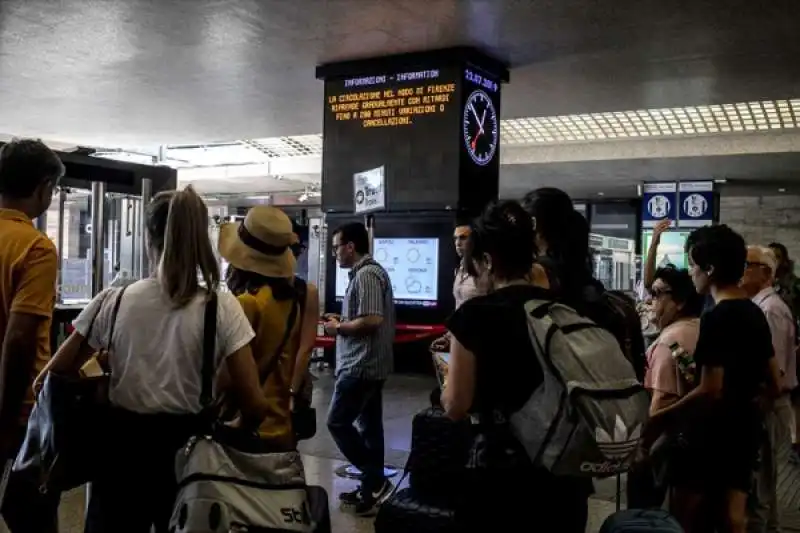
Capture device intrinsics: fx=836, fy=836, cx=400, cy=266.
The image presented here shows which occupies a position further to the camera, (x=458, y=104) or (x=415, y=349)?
(x=415, y=349)

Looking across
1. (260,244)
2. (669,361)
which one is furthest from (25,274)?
(669,361)

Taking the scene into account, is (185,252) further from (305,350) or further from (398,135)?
(398,135)

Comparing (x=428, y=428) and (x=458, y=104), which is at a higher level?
(x=458, y=104)

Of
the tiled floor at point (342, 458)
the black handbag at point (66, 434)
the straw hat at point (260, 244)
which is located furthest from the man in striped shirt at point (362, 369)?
the black handbag at point (66, 434)

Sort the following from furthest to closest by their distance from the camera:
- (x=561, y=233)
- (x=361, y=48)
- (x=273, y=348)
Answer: (x=361, y=48), (x=561, y=233), (x=273, y=348)

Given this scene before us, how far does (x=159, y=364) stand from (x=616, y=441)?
120cm

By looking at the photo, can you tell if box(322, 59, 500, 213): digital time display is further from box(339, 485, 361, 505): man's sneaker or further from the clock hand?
box(339, 485, 361, 505): man's sneaker

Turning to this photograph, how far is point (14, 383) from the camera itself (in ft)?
7.58

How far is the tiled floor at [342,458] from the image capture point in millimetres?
4617

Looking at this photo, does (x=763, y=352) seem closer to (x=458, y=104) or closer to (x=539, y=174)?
(x=458, y=104)

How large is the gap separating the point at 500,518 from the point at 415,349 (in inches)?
314

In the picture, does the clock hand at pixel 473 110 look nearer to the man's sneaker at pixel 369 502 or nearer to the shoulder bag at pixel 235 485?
the man's sneaker at pixel 369 502

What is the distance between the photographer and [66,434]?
86.8 inches

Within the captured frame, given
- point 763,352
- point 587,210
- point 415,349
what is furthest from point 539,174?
point 763,352
